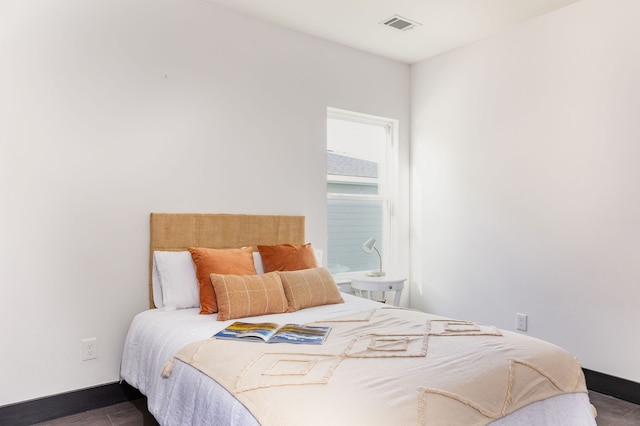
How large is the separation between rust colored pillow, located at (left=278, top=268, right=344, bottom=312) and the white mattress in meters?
0.05

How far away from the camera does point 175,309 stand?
8.57 ft

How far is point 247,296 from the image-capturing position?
8.00ft

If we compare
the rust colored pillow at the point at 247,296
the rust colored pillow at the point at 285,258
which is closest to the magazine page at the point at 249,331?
the rust colored pillow at the point at 247,296

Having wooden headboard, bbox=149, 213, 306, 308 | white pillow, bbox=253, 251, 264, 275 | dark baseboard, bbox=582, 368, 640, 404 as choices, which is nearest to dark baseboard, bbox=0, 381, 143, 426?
wooden headboard, bbox=149, 213, 306, 308

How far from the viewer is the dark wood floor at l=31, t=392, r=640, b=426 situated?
2.42 meters

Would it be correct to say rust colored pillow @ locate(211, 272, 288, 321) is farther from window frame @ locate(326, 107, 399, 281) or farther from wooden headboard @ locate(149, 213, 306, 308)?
window frame @ locate(326, 107, 399, 281)

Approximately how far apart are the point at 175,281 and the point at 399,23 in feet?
8.05

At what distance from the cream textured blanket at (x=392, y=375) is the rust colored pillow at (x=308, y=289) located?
20.9 inches

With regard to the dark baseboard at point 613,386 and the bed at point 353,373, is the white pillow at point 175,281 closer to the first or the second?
the bed at point 353,373

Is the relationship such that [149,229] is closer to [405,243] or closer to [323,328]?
[323,328]

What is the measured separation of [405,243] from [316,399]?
305cm

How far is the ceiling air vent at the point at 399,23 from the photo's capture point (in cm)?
326

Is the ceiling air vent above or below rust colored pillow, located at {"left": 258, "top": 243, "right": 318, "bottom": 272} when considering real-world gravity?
above

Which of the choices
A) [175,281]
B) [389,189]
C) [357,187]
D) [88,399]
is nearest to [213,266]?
[175,281]
